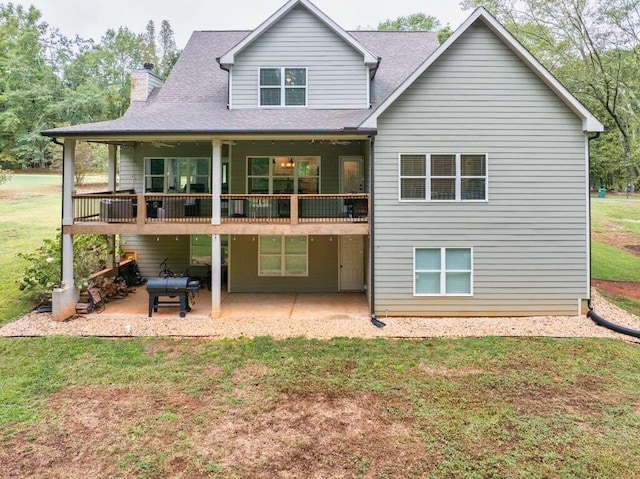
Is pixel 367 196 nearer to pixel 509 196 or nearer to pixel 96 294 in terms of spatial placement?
pixel 509 196

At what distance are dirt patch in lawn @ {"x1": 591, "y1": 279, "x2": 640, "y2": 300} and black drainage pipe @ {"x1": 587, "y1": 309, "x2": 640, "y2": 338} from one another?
3.77m

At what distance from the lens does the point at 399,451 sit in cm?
560

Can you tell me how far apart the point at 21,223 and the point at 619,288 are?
A: 94.3 feet

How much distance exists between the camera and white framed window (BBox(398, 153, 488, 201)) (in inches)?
450

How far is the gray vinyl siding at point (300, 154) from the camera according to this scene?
1398cm

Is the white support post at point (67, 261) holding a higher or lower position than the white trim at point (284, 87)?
lower

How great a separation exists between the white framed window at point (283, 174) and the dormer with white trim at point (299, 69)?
1808 mm

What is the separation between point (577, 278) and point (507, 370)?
195 inches

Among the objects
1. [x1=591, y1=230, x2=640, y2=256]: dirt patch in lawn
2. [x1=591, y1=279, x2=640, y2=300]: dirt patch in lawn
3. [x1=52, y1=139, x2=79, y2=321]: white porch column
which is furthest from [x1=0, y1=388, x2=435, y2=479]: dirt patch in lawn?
[x1=591, y1=230, x2=640, y2=256]: dirt patch in lawn

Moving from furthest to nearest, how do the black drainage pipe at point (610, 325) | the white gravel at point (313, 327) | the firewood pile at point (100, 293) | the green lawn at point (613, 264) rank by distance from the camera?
the green lawn at point (613, 264)
the firewood pile at point (100, 293)
the white gravel at point (313, 327)
the black drainage pipe at point (610, 325)

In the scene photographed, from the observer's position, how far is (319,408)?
675 cm

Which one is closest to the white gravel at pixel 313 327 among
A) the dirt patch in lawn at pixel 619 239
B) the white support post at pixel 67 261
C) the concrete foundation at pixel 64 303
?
the concrete foundation at pixel 64 303

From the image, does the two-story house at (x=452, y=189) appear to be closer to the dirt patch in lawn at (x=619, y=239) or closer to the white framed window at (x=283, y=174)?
the white framed window at (x=283, y=174)

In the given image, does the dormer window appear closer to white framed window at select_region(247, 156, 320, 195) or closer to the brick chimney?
white framed window at select_region(247, 156, 320, 195)
